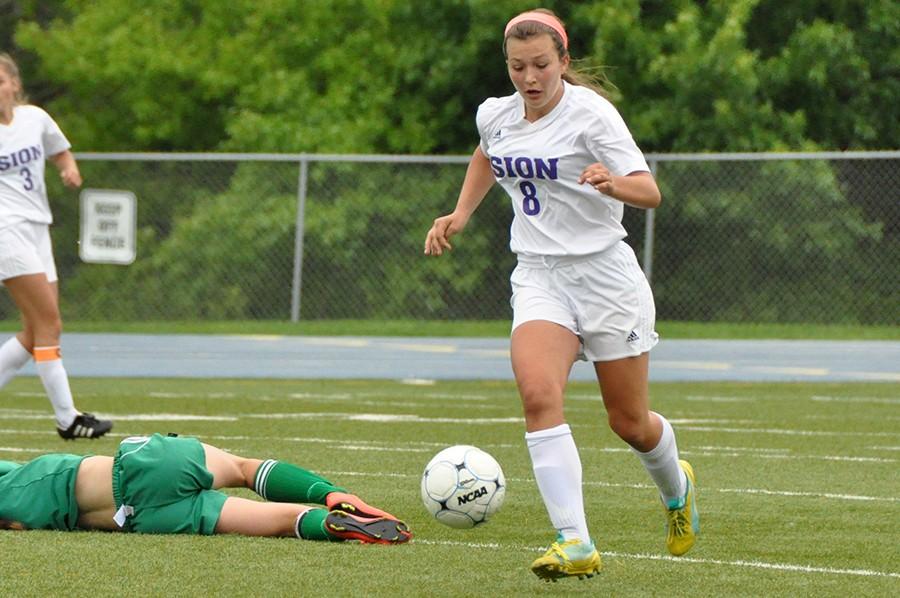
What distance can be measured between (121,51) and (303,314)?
8.99 metres

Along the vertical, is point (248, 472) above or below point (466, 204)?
below

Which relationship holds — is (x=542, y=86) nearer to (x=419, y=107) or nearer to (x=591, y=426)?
(x=591, y=426)

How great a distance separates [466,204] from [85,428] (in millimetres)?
4339

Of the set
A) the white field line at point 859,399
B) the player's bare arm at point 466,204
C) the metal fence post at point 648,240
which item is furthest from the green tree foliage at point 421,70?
the player's bare arm at point 466,204

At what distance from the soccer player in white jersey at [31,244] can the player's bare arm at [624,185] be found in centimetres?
517

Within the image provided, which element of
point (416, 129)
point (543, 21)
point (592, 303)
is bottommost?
point (416, 129)

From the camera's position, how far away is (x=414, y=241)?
2094cm

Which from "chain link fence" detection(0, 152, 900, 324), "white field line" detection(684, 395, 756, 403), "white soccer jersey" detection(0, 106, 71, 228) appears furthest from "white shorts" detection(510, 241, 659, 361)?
"chain link fence" detection(0, 152, 900, 324)

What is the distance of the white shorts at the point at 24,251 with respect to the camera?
10.4 metres

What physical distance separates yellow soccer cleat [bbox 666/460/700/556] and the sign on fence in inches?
571

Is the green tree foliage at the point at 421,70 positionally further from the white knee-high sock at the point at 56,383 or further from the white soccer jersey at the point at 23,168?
the white knee-high sock at the point at 56,383

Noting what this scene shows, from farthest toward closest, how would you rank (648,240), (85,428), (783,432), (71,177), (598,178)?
(648,240)
(783,432)
(71,177)
(85,428)
(598,178)

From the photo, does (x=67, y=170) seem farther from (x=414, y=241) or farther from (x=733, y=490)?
(x=414, y=241)

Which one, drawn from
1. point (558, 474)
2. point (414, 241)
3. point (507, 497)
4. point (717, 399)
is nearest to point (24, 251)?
point (507, 497)
